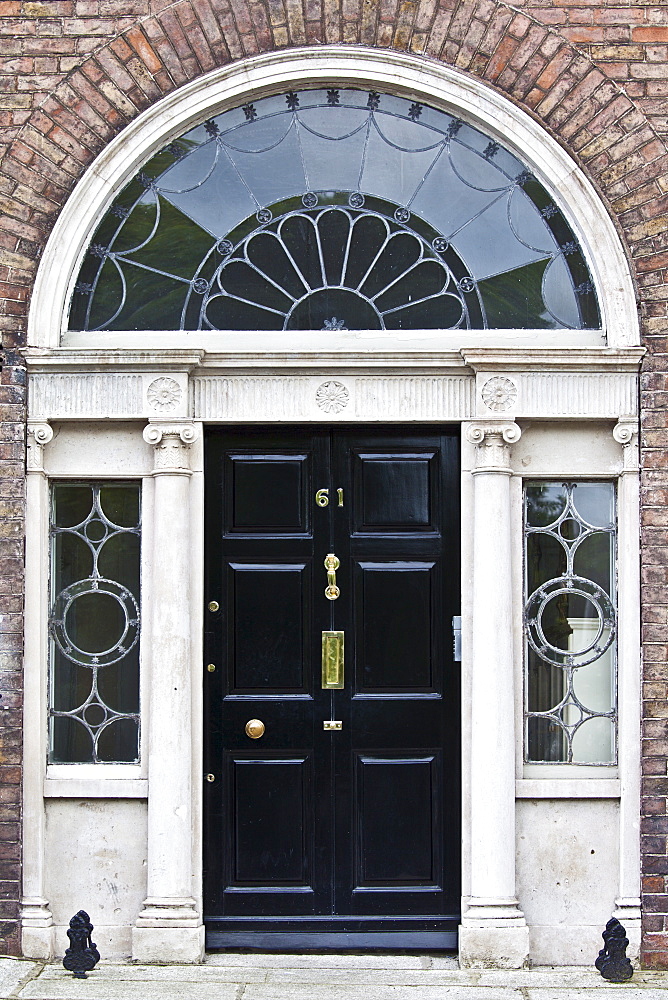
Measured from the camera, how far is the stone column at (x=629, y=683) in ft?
18.5

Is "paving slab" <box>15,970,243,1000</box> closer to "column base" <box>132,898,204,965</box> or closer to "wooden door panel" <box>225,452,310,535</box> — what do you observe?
"column base" <box>132,898,204,965</box>

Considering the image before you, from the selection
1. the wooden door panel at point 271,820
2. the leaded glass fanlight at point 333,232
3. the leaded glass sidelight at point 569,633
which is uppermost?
the leaded glass fanlight at point 333,232

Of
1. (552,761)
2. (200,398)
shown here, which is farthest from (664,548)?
(200,398)

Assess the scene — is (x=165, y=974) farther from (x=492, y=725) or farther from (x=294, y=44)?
(x=294, y=44)

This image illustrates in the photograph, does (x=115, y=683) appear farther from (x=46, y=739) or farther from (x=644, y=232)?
(x=644, y=232)

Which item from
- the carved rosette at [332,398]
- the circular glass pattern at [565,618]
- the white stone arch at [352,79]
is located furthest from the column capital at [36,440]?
the circular glass pattern at [565,618]

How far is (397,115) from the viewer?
5.89 meters

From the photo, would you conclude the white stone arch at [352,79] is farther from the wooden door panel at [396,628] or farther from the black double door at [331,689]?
the wooden door panel at [396,628]

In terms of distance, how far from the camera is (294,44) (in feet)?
18.9

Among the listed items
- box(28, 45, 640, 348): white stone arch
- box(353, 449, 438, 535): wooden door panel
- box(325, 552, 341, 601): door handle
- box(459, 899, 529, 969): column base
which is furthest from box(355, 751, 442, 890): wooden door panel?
box(28, 45, 640, 348): white stone arch

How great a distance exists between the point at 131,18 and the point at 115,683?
3.34 m

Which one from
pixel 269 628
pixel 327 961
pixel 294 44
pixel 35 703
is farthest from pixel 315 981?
pixel 294 44

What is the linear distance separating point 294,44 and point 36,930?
4552mm

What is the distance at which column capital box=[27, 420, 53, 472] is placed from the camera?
18.8ft
